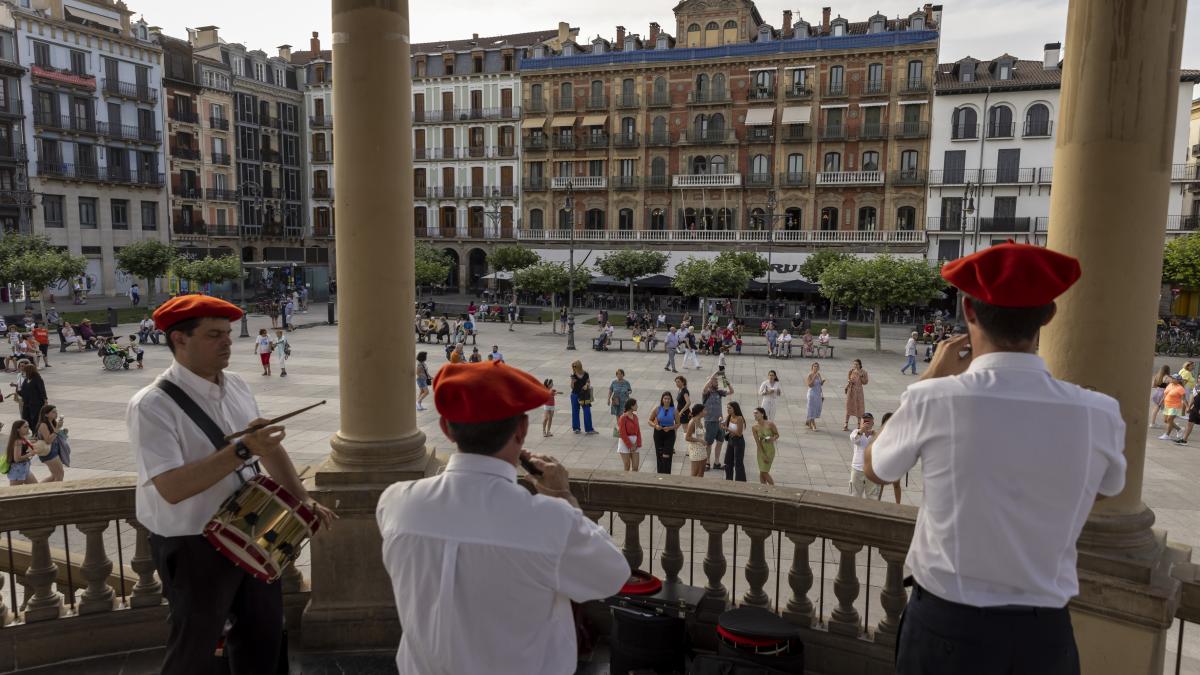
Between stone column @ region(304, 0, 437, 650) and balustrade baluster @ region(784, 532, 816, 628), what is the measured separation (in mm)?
2088

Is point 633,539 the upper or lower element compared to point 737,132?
lower

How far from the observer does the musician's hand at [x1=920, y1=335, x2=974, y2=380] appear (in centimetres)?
250

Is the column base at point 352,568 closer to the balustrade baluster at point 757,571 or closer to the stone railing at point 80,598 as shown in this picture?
the stone railing at point 80,598

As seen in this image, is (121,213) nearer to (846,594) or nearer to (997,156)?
(997,156)

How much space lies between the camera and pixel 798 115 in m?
47.7

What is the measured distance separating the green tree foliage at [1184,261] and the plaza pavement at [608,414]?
10.0 metres

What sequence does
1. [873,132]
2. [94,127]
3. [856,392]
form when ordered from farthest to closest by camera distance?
[94,127]
[873,132]
[856,392]

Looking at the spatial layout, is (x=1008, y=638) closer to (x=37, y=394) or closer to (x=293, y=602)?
(x=293, y=602)

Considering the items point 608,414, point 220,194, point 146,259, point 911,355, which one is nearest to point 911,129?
point 911,355

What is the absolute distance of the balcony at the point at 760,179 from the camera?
161ft

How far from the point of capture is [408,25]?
14.5ft

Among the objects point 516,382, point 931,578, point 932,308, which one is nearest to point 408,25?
point 516,382

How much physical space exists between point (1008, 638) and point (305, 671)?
3420 millimetres

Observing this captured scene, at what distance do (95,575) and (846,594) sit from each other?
3998mm
